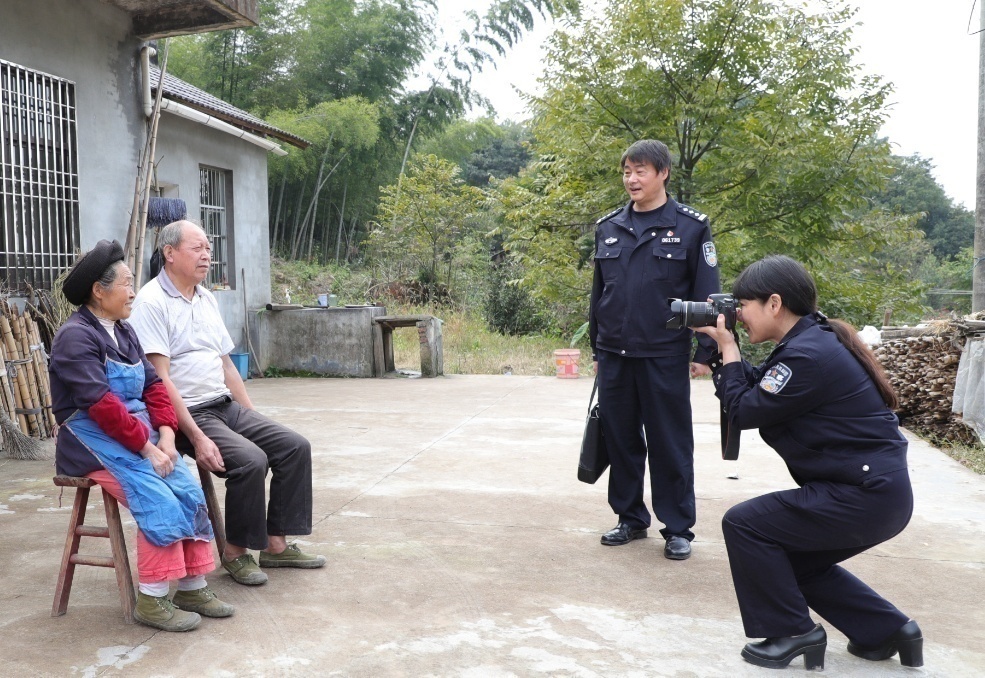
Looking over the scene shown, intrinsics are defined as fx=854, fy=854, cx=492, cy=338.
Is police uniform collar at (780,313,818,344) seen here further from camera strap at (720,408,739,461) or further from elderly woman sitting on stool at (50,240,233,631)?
elderly woman sitting on stool at (50,240,233,631)

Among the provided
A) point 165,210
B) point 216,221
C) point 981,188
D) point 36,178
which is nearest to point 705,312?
point 36,178

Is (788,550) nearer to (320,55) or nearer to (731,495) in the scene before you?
(731,495)

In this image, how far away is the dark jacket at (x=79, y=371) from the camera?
2664 mm

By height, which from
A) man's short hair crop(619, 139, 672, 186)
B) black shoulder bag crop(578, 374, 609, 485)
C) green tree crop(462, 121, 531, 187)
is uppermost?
green tree crop(462, 121, 531, 187)

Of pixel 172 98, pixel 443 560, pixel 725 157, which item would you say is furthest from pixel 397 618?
pixel 725 157

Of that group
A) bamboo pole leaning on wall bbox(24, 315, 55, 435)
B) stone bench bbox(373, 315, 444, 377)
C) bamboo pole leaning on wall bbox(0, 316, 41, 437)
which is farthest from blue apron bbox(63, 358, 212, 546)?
stone bench bbox(373, 315, 444, 377)

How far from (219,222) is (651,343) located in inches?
301

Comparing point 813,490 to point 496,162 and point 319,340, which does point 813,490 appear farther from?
point 496,162

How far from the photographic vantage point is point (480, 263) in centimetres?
2016

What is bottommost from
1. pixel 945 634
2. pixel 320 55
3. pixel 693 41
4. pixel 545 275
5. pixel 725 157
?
pixel 945 634

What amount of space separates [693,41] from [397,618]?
32.2ft

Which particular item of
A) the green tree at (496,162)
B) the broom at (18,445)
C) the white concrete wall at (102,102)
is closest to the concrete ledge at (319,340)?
the white concrete wall at (102,102)

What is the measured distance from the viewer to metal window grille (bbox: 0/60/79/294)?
245 inches

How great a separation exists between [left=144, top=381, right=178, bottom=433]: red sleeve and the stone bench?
21.9 ft
